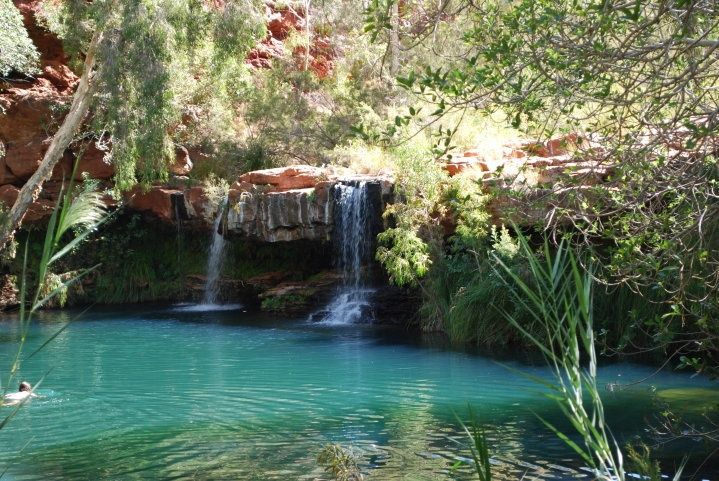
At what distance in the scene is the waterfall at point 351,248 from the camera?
730 inches

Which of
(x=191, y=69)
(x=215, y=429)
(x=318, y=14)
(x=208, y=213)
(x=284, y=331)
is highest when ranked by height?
(x=318, y=14)

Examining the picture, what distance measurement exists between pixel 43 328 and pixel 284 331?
505 centimetres

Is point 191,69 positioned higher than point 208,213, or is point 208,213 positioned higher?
point 191,69

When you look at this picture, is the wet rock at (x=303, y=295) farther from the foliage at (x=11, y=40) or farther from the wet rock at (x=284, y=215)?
the foliage at (x=11, y=40)

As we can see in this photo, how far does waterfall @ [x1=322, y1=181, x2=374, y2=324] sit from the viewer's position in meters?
18.5

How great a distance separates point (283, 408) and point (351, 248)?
30.4ft

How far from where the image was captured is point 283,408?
10.1 meters

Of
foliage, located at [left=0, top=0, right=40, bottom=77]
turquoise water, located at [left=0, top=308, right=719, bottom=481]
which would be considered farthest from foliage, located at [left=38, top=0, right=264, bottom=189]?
turquoise water, located at [left=0, top=308, right=719, bottom=481]

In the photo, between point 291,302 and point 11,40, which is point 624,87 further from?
point 11,40

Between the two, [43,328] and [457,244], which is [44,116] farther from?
[457,244]

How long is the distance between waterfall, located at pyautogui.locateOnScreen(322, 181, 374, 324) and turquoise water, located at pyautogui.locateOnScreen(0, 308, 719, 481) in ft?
7.37

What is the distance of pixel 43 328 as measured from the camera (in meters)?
18.0

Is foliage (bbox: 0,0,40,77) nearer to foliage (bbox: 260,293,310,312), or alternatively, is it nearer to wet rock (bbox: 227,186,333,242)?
wet rock (bbox: 227,186,333,242)

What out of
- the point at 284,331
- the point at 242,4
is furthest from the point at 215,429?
the point at 242,4
